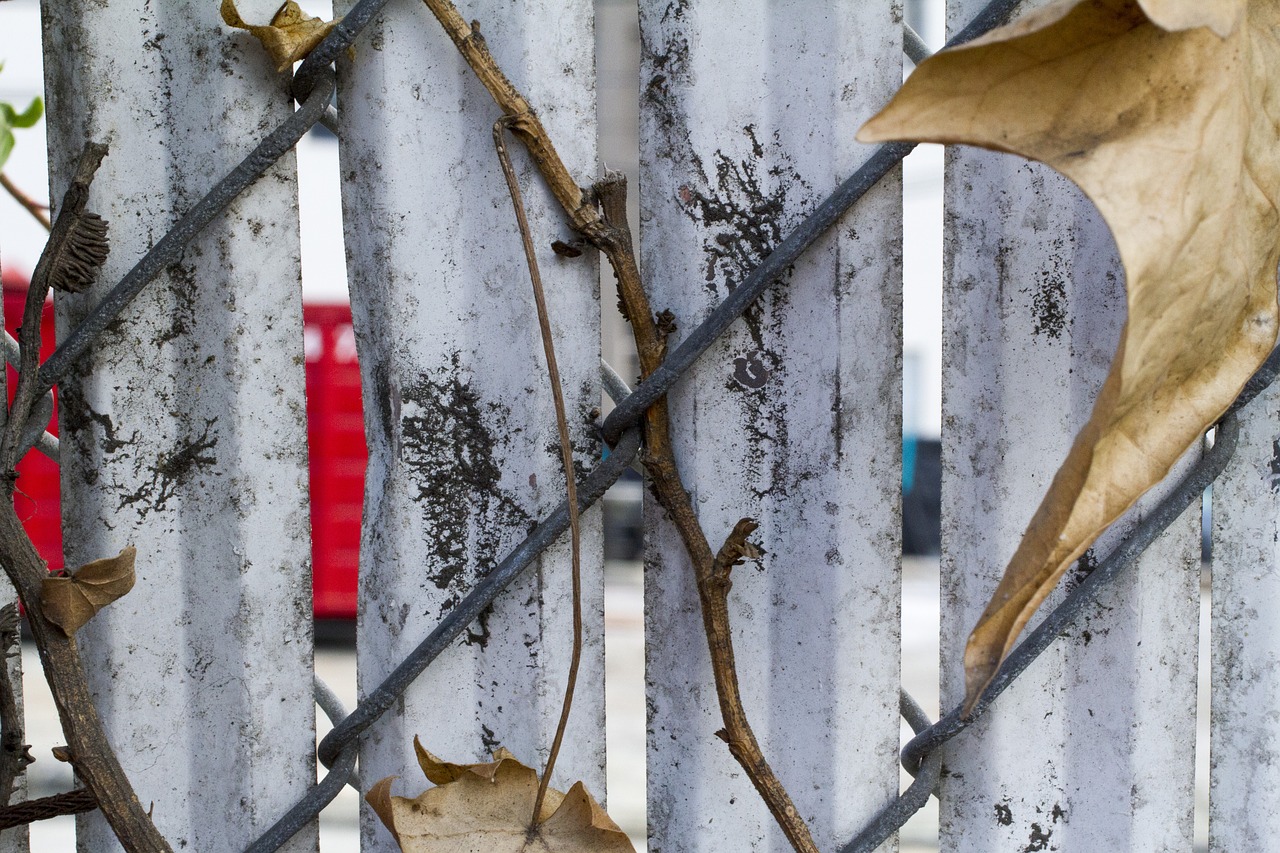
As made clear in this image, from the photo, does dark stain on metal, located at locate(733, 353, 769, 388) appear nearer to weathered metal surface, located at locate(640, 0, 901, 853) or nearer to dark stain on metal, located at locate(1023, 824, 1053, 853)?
weathered metal surface, located at locate(640, 0, 901, 853)

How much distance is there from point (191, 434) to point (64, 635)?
0.12 meters

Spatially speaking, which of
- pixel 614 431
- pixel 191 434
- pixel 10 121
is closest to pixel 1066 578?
pixel 614 431

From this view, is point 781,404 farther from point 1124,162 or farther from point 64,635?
point 64,635

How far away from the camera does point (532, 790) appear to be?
0.53 metres

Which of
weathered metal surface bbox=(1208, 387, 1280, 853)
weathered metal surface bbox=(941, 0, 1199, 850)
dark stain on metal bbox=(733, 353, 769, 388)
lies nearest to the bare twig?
dark stain on metal bbox=(733, 353, 769, 388)

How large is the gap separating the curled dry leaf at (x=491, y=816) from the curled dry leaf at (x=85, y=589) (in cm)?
15

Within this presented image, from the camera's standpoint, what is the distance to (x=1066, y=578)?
0.59 m

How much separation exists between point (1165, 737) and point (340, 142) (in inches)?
22.0

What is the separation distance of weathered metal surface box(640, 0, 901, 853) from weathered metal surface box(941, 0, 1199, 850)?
0.04m

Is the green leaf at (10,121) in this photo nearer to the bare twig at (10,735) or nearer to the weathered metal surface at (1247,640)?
the bare twig at (10,735)

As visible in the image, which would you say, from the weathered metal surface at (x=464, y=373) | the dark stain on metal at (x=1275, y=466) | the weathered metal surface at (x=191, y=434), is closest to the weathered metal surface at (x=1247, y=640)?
the dark stain on metal at (x=1275, y=466)

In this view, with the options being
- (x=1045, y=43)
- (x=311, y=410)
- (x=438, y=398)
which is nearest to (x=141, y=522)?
(x=438, y=398)

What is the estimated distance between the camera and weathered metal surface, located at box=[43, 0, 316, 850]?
550 mm

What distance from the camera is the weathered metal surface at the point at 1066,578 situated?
22.6 inches
